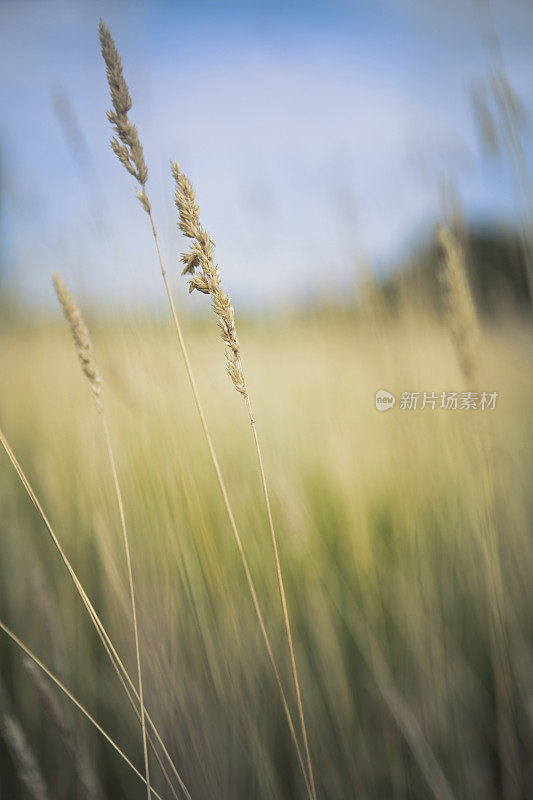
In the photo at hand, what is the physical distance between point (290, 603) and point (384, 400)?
1.48 ft

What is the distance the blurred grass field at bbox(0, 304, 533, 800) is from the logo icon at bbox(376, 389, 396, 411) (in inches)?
1.0

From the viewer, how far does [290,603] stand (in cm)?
78

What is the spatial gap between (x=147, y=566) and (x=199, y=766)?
0.26 metres

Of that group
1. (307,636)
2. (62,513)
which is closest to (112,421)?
(62,513)

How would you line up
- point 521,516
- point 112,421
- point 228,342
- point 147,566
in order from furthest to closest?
point 112,421 → point 521,516 → point 147,566 → point 228,342

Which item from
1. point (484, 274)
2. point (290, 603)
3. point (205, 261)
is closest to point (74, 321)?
point (205, 261)

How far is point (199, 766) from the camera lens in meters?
0.52

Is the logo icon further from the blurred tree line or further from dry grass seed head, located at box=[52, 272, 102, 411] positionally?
dry grass seed head, located at box=[52, 272, 102, 411]

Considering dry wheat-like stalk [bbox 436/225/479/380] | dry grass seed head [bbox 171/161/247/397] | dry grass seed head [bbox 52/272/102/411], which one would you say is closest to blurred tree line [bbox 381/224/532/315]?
dry wheat-like stalk [bbox 436/225/479/380]

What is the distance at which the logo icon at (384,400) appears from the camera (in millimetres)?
833

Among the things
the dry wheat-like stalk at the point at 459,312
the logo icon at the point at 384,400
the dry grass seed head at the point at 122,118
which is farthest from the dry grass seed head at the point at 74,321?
the logo icon at the point at 384,400

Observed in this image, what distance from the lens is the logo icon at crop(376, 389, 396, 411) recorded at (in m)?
0.83

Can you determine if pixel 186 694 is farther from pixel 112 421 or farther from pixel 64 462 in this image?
pixel 112 421

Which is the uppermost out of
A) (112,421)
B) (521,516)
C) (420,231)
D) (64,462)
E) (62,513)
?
(420,231)
